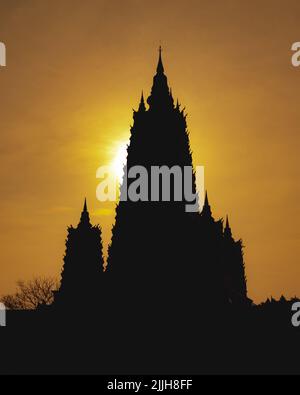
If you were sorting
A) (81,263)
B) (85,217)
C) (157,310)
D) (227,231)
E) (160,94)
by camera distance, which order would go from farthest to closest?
(227,231)
(85,217)
(81,263)
(160,94)
(157,310)

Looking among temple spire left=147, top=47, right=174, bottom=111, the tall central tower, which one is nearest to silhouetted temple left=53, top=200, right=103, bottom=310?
the tall central tower

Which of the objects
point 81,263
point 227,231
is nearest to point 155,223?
point 81,263

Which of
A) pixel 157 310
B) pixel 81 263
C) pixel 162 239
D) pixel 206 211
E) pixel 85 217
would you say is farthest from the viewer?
pixel 85 217

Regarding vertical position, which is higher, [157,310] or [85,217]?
[85,217]

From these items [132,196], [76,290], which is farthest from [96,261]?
[132,196]

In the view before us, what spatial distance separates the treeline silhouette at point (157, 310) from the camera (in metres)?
66.3

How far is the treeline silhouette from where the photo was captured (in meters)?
66.3

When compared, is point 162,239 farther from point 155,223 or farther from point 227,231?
point 227,231

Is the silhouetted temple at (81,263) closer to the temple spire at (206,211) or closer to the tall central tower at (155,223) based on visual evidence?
the tall central tower at (155,223)

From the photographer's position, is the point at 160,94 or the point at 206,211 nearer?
the point at 160,94

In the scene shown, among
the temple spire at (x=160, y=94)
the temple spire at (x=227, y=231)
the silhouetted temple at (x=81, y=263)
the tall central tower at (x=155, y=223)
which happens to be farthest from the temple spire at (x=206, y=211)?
the silhouetted temple at (x=81, y=263)

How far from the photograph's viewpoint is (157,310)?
2785 inches

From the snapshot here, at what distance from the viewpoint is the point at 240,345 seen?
67.2 metres
